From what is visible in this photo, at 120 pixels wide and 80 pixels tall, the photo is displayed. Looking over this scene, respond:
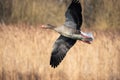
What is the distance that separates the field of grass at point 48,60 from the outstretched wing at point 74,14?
1326 mm

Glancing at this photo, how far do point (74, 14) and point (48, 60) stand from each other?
1945mm

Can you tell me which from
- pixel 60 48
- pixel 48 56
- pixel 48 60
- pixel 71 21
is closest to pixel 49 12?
pixel 48 56

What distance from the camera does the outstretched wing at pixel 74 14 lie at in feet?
23.0

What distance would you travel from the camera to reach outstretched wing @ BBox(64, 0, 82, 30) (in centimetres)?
702

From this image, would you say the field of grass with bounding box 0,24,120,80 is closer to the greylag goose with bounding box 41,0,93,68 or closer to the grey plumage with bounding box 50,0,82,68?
the grey plumage with bounding box 50,0,82,68

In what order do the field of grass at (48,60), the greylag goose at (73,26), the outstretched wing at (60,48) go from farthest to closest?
1. the field of grass at (48,60)
2. the outstretched wing at (60,48)
3. the greylag goose at (73,26)

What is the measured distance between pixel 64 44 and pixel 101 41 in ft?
7.95

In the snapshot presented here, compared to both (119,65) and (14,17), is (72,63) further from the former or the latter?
(14,17)

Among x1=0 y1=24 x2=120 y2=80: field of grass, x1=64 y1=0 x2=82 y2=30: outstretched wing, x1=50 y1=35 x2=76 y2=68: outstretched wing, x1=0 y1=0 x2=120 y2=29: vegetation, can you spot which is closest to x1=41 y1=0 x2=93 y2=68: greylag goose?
x1=64 y1=0 x2=82 y2=30: outstretched wing

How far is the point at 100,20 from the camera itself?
1265cm

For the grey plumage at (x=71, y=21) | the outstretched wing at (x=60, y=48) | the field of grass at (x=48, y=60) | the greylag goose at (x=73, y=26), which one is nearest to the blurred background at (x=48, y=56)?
the field of grass at (x=48, y=60)

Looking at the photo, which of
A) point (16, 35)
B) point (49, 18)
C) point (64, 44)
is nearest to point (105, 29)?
→ point (49, 18)

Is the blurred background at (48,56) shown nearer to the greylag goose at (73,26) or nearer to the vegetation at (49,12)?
the vegetation at (49,12)

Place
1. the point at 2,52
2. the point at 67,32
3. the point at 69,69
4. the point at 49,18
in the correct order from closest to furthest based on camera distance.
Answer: the point at 67,32, the point at 69,69, the point at 2,52, the point at 49,18
